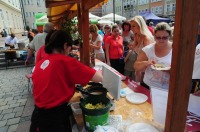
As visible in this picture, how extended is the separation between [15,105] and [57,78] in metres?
3.30

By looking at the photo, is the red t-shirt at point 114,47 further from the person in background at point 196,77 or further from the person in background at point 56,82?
the person in background at point 196,77

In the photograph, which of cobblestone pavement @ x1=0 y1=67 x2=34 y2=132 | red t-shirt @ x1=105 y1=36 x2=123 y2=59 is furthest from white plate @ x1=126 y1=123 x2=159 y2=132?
red t-shirt @ x1=105 y1=36 x2=123 y2=59

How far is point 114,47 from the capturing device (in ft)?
15.1

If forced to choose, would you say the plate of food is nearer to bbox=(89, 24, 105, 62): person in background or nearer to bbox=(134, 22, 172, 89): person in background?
bbox=(134, 22, 172, 89): person in background

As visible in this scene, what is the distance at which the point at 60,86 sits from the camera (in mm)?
1642

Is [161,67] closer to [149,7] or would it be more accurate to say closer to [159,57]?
[159,57]

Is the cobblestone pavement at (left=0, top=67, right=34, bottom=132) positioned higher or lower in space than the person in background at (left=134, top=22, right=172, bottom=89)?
lower

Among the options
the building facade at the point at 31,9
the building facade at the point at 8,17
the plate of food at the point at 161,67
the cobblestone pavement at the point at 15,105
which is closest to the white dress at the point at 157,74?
the plate of food at the point at 161,67

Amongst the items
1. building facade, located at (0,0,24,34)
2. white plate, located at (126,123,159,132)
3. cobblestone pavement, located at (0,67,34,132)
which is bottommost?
A: cobblestone pavement, located at (0,67,34,132)

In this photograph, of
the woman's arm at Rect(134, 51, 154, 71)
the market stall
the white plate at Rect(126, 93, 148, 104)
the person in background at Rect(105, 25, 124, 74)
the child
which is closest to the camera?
the market stall

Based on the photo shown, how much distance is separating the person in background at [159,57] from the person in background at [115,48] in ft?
7.41

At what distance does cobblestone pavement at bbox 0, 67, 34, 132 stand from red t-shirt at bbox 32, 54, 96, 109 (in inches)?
77.7

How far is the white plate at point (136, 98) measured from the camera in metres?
1.94

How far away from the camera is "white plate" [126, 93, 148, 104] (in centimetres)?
194
